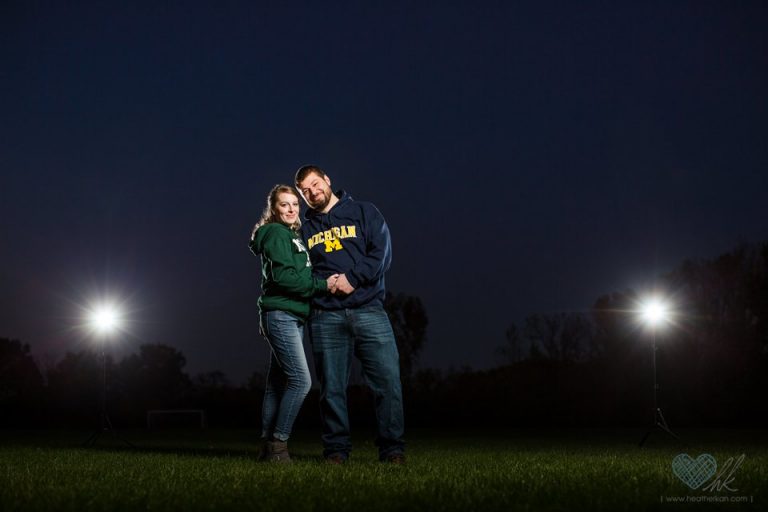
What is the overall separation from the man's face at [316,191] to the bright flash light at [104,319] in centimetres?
602

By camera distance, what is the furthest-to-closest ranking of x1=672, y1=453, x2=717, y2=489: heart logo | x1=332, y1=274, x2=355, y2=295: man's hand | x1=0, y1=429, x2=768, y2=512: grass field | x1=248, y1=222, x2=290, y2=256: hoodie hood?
x1=248, y1=222, x2=290, y2=256: hoodie hood
x1=332, y1=274, x2=355, y2=295: man's hand
x1=672, y1=453, x2=717, y2=489: heart logo
x1=0, y1=429, x2=768, y2=512: grass field

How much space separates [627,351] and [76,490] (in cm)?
3115

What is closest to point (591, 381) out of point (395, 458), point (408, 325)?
point (408, 325)

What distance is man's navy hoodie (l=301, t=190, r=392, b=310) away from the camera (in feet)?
21.6

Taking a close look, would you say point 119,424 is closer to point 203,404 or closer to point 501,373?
point 203,404

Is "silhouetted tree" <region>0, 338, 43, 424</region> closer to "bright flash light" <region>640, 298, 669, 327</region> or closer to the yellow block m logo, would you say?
"bright flash light" <region>640, 298, 669, 327</region>

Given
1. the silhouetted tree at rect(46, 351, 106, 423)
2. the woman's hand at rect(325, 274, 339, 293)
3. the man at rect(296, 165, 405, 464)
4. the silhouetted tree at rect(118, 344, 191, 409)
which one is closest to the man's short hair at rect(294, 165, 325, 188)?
the man at rect(296, 165, 405, 464)

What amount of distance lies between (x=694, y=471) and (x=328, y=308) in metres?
3.09

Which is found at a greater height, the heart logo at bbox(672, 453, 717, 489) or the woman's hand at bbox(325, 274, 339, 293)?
the woman's hand at bbox(325, 274, 339, 293)

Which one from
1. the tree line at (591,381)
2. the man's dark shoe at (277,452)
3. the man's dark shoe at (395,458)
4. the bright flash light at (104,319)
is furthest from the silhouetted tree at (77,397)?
the man's dark shoe at (395,458)

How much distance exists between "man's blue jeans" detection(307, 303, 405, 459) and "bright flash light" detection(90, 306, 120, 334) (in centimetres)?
599

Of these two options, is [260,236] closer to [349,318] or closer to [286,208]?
[286,208]

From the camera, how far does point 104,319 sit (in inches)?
458

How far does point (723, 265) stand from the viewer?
110 ft
